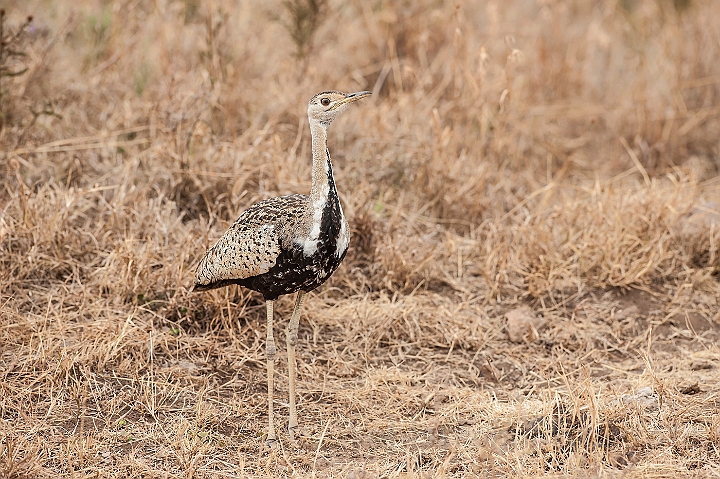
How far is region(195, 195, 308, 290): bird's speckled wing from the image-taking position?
12.0ft

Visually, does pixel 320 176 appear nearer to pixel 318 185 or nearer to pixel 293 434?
pixel 318 185

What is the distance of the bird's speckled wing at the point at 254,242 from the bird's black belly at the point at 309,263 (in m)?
0.04

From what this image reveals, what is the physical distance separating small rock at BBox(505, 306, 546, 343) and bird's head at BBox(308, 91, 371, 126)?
5.56ft

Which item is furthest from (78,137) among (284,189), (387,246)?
(387,246)

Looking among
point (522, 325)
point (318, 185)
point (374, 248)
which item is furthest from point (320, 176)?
point (522, 325)

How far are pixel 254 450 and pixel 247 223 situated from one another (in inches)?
39.7

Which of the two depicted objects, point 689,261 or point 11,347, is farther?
point 689,261

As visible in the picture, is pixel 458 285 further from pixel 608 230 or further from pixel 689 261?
pixel 689 261

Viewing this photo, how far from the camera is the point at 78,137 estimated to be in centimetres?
555

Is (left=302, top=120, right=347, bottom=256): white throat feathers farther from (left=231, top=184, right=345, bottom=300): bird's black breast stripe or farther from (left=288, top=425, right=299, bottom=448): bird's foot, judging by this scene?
(left=288, top=425, right=299, bottom=448): bird's foot

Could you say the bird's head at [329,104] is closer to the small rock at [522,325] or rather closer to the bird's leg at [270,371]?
the bird's leg at [270,371]

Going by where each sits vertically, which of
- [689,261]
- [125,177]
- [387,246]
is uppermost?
[125,177]

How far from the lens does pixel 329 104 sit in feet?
12.3

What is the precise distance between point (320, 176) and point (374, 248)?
54.4 inches
